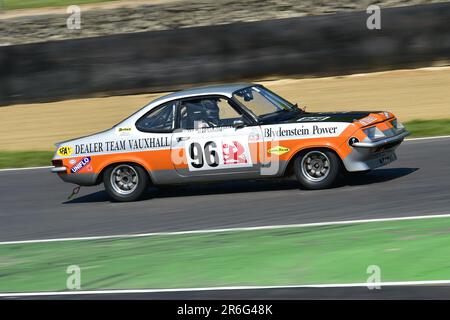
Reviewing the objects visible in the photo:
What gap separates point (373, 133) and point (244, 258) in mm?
3137

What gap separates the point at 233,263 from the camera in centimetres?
866

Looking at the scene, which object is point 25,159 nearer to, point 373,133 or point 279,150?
point 279,150

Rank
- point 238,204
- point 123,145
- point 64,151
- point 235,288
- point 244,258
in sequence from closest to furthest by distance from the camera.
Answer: point 235,288
point 244,258
point 238,204
point 123,145
point 64,151

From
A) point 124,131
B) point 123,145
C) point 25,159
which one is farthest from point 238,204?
point 25,159

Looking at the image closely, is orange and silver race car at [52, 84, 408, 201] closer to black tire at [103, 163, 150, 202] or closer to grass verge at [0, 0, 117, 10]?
black tire at [103, 163, 150, 202]

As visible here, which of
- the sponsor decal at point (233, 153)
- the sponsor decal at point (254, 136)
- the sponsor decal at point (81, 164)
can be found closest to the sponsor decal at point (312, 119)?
the sponsor decal at point (254, 136)

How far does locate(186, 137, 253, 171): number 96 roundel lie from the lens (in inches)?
448

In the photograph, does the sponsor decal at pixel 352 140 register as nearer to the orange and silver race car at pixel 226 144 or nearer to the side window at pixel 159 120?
the orange and silver race car at pixel 226 144

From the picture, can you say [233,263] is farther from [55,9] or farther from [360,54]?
[55,9]

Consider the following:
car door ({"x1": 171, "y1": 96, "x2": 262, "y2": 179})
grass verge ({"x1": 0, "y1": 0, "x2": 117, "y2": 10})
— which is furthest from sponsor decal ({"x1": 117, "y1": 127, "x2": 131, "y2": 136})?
grass verge ({"x1": 0, "y1": 0, "x2": 117, "y2": 10})

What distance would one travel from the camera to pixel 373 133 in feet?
36.4

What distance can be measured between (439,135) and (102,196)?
565 centimetres

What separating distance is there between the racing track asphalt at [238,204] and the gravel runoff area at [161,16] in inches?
356
